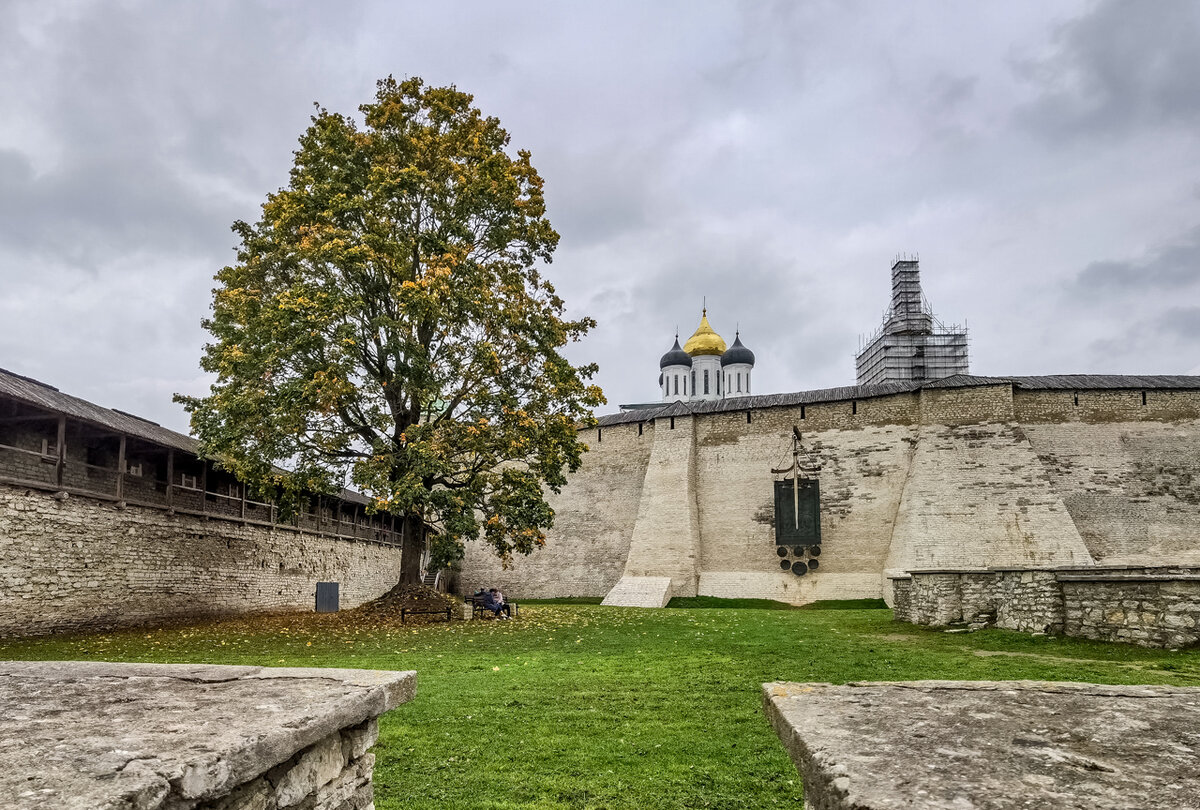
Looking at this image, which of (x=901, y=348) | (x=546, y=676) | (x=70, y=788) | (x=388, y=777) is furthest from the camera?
(x=901, y=348)

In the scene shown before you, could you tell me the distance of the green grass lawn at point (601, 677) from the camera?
167 inches

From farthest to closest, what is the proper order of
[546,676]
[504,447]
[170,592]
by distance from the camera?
[170,592], [504,447], [546,676]

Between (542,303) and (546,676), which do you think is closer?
(546,676)

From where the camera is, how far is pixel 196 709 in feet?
7.89

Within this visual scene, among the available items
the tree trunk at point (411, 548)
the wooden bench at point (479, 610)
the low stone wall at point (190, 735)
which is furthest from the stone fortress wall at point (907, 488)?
the low stone wall at point (190, 735)

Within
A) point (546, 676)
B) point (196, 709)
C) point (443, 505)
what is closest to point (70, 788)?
point (196, 709)

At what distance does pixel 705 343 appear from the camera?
168 ft

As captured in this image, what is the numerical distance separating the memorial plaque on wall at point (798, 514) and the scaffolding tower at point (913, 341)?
842 inches

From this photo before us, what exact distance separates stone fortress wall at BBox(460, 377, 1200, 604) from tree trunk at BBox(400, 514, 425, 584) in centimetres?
950

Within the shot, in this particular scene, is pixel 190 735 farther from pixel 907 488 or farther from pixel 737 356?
pixel 737 356

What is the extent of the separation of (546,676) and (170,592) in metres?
11.4

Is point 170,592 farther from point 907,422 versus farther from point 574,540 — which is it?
point 907,422

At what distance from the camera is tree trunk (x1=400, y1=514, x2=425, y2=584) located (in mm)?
15734

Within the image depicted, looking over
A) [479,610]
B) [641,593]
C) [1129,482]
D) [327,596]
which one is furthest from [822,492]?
[327,596]
